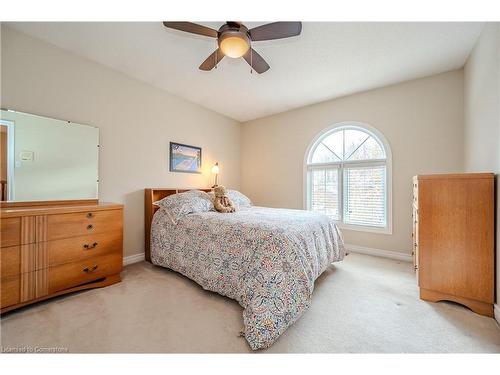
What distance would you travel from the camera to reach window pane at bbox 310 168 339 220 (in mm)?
3604

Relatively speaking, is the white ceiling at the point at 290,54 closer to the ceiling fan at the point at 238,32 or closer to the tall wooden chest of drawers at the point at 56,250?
the ceiling fan at the point at 238,32

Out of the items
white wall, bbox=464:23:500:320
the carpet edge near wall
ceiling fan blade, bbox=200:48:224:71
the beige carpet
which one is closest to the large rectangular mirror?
the carpet edge near wall

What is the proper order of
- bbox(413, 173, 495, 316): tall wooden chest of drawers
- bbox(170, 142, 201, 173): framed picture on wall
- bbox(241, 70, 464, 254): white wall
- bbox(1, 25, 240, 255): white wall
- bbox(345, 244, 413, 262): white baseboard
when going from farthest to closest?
1. bbox(170, 142, 201, 173): framed picture on wall
2. bbox(345, 244, 413, 262): white baseboard
3. bbox(241, 70, 464, 254): white wall
4. bbox(1, 25, 240, 255): white wall
5. bbox(413, 173, 495, 316): tall wooden chest of drawers

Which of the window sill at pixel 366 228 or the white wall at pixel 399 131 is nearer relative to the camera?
the white wall at pixel 399 131

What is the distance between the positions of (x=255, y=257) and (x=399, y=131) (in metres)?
A: 2.92

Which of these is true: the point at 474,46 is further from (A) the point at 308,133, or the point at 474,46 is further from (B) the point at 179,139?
(B) the point at 179,139

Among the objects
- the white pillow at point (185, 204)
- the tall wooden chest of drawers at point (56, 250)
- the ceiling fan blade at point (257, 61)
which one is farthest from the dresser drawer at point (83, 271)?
the ceiling fan blade at point (257, 61)

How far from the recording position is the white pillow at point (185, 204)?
8.26ft

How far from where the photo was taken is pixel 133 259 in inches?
112

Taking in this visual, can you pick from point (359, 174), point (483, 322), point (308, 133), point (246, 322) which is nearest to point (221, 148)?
point (308, 133)

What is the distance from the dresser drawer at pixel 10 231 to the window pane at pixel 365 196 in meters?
3.98

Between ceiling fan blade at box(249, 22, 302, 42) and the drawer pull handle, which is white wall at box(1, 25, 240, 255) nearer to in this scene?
the drawer pull handle

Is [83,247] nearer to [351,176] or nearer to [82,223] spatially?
[82,223]

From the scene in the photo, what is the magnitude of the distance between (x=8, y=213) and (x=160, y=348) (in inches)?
61.6
